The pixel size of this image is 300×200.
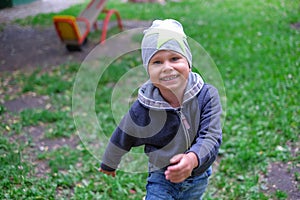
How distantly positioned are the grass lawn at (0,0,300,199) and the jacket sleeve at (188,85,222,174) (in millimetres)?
1398

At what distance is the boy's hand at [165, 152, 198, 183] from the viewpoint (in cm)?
176

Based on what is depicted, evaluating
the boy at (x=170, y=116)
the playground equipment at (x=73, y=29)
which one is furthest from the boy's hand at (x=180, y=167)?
the playground equipment at (x=73, y=29)

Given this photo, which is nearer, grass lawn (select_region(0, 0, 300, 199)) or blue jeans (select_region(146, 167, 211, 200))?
blue jeans (select_region(146, 167, 211, 200))

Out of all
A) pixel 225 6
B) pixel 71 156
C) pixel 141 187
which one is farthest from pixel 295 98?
pixel 225 6

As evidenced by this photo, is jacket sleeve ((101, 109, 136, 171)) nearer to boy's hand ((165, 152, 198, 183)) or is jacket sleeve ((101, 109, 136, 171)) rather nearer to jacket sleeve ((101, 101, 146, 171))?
jacket sleeve ((101, 101, 146, 171))

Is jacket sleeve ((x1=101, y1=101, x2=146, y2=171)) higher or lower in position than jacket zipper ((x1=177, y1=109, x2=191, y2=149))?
lower

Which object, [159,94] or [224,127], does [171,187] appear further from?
[224,127]

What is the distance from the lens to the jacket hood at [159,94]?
6.75 ft

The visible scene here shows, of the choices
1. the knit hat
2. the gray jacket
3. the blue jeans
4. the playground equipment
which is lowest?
the playground equipment

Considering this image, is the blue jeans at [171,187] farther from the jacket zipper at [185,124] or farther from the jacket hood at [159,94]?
the jacket hood at [159,94]

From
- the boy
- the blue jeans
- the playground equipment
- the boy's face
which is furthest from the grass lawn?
the boy's face

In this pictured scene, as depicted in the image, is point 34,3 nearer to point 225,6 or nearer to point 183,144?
point 225,6

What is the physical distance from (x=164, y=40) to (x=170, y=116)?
39 cm

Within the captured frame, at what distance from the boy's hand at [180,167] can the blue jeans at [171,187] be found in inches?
14.9
